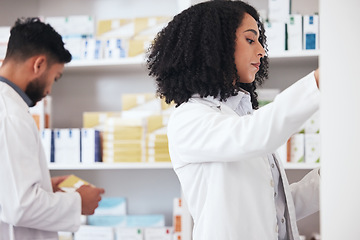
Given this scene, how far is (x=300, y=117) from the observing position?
0.84 m

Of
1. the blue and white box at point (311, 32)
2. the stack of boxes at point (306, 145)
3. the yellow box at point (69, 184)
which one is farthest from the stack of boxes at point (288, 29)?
the yellow box at point (69, 184)

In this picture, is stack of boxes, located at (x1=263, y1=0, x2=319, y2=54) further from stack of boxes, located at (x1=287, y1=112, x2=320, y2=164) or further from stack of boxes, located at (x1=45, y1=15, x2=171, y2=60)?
stack of boxes, located at (x1=45, y1=15, x2=171, y2=60)

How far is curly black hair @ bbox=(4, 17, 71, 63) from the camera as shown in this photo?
176 centimetres

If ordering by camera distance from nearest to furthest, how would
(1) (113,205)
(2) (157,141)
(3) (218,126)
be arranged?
1. (3) (218,126)
2. (2) (157,141)
3. (1) (113,205)

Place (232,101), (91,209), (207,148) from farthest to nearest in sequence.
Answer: (91,209) → (232,101) → (207,148)

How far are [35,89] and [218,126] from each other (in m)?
1.03

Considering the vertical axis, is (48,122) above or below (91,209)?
above

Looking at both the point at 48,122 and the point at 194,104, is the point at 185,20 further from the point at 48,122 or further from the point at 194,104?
the point at 48,122

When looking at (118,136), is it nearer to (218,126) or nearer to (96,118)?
(96,118)

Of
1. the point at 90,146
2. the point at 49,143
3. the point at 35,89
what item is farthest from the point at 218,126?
the point at 49,143

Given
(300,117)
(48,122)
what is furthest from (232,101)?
(48,122)

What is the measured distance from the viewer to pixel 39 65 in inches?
70.1

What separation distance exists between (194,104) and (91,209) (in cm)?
81

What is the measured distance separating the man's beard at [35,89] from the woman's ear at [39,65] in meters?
0.02
